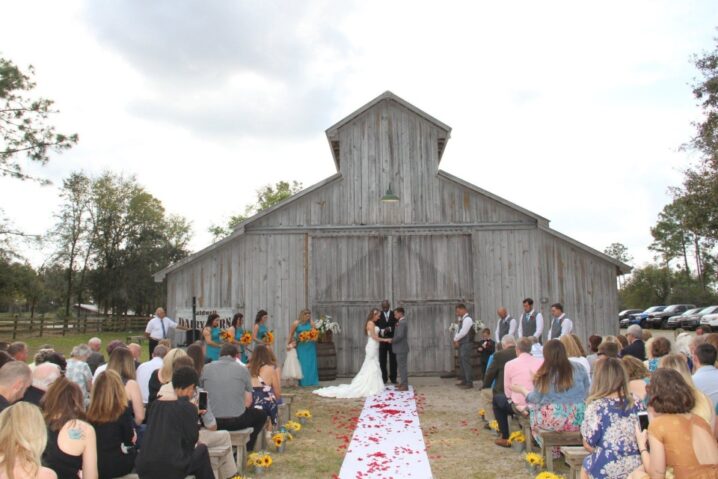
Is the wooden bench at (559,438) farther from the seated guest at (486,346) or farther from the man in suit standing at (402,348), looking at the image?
the man in suit standing at (402,348)

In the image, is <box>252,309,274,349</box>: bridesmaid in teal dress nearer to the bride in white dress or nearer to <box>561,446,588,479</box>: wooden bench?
the bride in white dress

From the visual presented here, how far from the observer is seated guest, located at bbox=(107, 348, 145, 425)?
625cm

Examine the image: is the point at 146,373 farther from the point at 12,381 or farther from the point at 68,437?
the point at 68,437

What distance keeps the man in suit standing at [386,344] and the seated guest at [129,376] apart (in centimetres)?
846

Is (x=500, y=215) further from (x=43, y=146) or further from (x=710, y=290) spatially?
(x=710, y=290)

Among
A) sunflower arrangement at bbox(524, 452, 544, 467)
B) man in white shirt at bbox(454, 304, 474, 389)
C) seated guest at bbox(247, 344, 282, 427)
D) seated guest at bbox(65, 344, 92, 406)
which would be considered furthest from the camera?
A: man in white shirt at bbox(454, 304, 474, 389)

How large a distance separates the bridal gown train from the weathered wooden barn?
167 centimetres

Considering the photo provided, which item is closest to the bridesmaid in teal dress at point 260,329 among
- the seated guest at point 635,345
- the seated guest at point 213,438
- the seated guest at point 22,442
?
the seated guest at point 213,438

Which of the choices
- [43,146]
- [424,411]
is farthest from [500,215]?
[43,146]

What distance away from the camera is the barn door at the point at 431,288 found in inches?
608

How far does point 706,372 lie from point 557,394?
1573mm

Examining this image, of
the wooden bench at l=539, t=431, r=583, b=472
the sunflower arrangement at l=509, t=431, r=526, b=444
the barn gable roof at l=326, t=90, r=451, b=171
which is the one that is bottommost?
the sunflower arrangement at l=509, t=431, r=526, b=444

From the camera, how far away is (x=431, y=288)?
51.3 ft

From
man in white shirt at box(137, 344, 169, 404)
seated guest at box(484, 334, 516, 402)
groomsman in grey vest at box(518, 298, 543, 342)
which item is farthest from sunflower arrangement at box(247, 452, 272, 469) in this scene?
groomsman in grey vest at box(518, 298, 543, 342)
